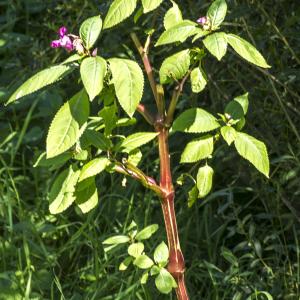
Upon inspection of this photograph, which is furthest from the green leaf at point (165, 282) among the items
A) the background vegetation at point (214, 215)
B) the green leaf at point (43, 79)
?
the green leaf at point (43, 79)

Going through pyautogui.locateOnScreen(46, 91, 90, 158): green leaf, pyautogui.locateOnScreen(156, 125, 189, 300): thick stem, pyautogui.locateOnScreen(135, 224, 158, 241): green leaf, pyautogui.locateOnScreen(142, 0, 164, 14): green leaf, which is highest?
pyautogui.locateOnScreen(142, 0, 164, 14): green leaf

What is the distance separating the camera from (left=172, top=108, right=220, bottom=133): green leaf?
1.96 m

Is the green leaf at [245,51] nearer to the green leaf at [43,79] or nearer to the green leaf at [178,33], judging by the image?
the green leaf at [178,33]

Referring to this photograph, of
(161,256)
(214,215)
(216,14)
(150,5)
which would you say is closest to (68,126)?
(150,5)

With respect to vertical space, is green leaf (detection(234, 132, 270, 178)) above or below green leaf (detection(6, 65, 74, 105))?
below

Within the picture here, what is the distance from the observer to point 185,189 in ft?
11.4

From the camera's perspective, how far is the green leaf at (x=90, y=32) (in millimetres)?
1827

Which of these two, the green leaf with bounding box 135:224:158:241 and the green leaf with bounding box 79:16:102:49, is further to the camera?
the green leaf with bounding box 135:224:158:241

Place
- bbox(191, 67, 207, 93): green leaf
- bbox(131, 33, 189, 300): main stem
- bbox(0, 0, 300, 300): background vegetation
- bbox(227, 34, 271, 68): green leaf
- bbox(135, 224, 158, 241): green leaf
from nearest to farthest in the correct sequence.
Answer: bbox(227, 34, 271, 68): green leaf
bbox(191, 67, 207, 93): green leaf
bbox(131, 33, 189, 300): main stem
bbox(135, 224, 158, 241): green leaf
bbox(0, 0, 300, 300): background vegetation

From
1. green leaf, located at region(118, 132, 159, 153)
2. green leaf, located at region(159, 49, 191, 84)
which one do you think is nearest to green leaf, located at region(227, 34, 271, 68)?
green leaf, located at region(159, 49, 191, 84)

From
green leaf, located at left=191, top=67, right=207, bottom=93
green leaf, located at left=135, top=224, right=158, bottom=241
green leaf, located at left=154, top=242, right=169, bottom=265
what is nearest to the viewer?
green leaf, located at left=191, top=67, right=207, bottom=93

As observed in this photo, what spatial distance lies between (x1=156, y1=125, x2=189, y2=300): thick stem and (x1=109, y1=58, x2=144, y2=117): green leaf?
0.95 feet

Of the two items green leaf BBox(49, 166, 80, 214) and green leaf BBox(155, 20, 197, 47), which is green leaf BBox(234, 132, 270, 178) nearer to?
green leaf BBox(155, 20, 197, 47)

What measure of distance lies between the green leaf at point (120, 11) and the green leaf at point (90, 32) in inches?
1.2
